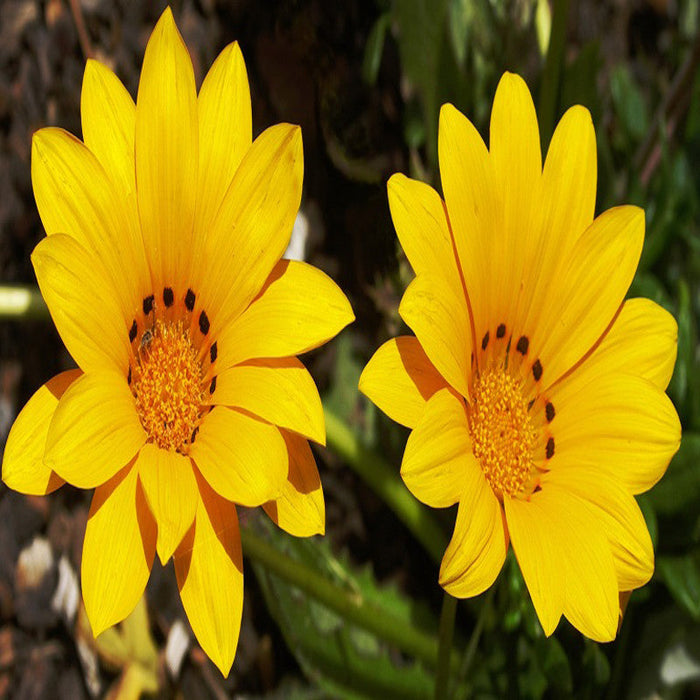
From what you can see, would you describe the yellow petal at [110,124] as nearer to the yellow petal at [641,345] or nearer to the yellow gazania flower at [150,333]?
the yellow gazania flower at [150,333]

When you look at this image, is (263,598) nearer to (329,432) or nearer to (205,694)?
(205,694)

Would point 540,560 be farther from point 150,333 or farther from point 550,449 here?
point 150,333

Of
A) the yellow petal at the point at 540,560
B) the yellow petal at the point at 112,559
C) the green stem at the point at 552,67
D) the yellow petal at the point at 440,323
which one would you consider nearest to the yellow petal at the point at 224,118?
the yellow petal at the point at 440,323

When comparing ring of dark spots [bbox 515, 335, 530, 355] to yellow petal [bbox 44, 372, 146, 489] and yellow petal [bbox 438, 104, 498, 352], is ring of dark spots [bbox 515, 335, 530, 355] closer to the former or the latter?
yellow petal [bbox 438, 104, 498, 352]

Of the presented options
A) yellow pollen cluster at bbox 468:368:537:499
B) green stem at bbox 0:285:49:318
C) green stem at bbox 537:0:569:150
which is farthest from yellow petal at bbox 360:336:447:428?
green stem at bbox 537:0:569:150

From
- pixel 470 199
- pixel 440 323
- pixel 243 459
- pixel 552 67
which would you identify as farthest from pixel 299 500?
pixel 552 67
